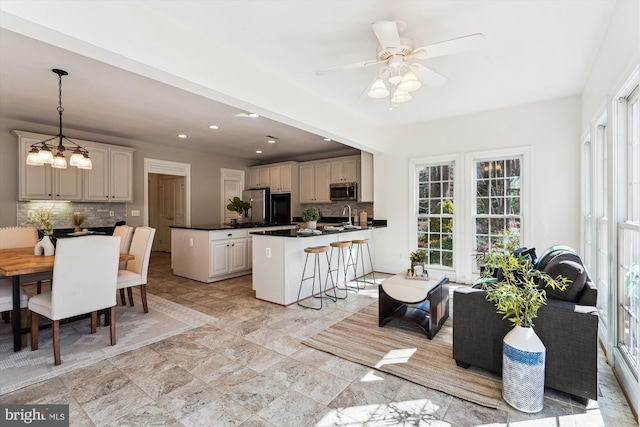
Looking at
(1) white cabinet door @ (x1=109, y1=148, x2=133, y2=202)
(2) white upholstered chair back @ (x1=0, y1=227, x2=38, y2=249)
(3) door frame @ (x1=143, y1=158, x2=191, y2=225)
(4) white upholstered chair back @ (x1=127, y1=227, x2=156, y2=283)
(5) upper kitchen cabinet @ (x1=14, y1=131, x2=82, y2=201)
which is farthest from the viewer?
(3) door frame @ (x1=143, y1=158, x2=191, y2=225)

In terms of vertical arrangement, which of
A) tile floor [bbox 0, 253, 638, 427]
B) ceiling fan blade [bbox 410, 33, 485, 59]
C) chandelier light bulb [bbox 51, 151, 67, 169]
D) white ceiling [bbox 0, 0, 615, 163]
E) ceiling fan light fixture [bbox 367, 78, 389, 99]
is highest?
white ceiling [bbox 0, 0, 615, 163]

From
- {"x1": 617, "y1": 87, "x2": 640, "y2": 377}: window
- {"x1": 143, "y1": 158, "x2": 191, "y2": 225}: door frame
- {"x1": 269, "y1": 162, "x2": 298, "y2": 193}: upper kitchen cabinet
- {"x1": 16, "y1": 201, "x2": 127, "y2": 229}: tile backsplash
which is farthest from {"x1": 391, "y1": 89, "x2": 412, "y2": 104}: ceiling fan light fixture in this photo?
{"x1": 16, "y1": 201, "x2": 127, "y2": 229}: tile backsplash

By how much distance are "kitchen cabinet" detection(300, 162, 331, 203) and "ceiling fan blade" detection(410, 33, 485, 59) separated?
4.66m

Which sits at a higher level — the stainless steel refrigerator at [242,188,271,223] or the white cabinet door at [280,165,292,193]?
the white cabinet door at [280,165,292,193]

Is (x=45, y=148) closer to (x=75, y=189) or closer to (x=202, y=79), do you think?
(x=75, y=189)

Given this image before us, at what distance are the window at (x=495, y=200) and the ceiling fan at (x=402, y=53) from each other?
2488mm

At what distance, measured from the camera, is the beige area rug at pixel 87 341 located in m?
2.30

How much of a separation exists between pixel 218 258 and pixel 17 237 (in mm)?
2532

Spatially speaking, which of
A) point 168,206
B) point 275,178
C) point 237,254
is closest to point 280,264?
point 237,254

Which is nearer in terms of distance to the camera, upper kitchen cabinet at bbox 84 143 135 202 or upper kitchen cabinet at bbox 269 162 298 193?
upper kitchen cabinet at bbox 84 143 135 202

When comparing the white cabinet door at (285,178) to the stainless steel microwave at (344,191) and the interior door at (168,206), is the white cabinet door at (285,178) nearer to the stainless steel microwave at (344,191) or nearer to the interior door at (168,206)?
the stainless steel microwave at (344,191)

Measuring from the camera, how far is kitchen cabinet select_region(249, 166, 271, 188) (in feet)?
25.8

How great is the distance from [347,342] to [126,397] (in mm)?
1754

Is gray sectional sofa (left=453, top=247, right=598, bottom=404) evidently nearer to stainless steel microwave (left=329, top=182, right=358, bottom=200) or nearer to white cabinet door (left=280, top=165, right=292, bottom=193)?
stainless steel microwave (left=329, top=182, right=358, bottom=200)
